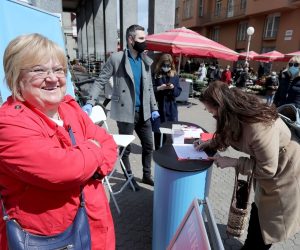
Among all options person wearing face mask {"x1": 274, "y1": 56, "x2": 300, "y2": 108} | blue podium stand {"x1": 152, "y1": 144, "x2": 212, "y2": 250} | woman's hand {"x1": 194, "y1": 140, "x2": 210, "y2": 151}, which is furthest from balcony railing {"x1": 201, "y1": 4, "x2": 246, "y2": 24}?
blue podium stand {"x1": 152, "y1": 144, "x2": 212, "y2": 250}

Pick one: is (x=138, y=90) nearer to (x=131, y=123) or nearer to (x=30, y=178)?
(x=131, y=123)

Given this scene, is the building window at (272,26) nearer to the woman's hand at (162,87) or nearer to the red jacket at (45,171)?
the woman's hand at (162,87)

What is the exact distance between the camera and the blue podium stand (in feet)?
6.99

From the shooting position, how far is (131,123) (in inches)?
137

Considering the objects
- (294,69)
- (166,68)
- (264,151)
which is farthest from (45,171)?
(294,69)

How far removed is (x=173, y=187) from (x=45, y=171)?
1292 mm

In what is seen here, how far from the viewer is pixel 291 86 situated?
212 inches

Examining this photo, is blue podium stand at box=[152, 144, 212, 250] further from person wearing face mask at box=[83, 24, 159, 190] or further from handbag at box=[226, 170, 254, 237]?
person wearing face mask at box=[83, 24, 159, 190]

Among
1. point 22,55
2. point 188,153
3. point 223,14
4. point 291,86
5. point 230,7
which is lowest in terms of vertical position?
point 188,153

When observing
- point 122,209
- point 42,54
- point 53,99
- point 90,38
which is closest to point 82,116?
point 53,99

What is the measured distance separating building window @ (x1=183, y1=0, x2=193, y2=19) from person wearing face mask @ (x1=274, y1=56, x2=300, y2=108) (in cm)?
3400

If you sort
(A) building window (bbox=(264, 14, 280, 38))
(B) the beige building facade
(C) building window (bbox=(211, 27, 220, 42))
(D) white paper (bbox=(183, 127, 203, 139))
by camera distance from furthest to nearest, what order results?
(C) building window (bbox=(211, 27, 220, 42)) < (A) building window (bbox=(264, 14, 280, 38)) < (B) the beige building facade < (D) white paper (bbox=(183, 127, 203, 139))

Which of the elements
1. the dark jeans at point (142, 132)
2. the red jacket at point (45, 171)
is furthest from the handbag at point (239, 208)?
the dark jeans at point (142, 132)

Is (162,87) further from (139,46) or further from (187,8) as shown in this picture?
(187,8)
